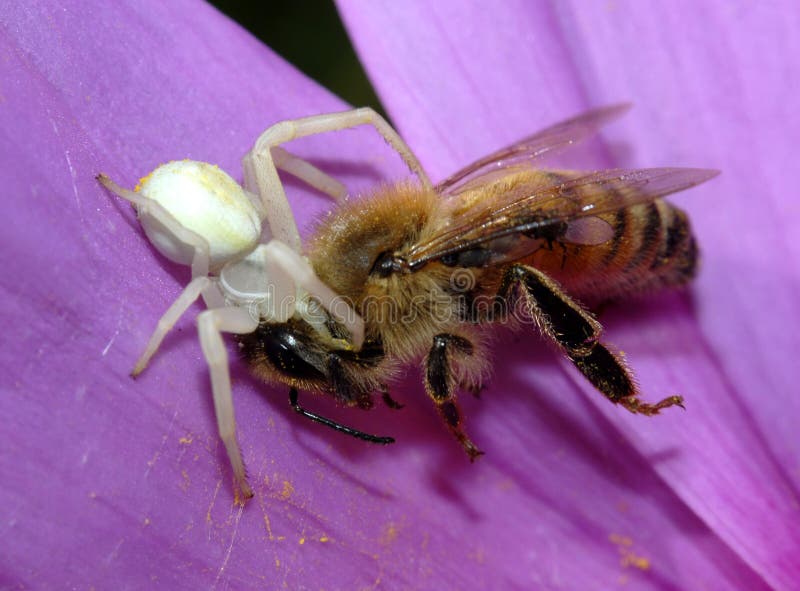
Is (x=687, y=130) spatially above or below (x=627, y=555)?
above

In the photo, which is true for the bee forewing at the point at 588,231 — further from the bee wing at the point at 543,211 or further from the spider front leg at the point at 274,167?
the spider front leg at the point at 274,167

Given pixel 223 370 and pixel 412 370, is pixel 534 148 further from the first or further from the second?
pixel 223 370

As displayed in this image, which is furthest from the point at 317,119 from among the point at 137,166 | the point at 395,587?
the point at 395,587

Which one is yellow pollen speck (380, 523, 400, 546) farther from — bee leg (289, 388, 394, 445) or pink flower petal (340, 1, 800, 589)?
pink flower petal (340, 1, 800, 589)

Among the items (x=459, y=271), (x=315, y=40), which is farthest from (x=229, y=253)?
(x=315, y=40)

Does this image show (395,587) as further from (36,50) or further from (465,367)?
(36,50)

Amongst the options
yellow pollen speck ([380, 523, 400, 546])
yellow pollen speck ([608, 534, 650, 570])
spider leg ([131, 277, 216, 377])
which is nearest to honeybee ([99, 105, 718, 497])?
spider leg ([131, 277, 216, 377])
